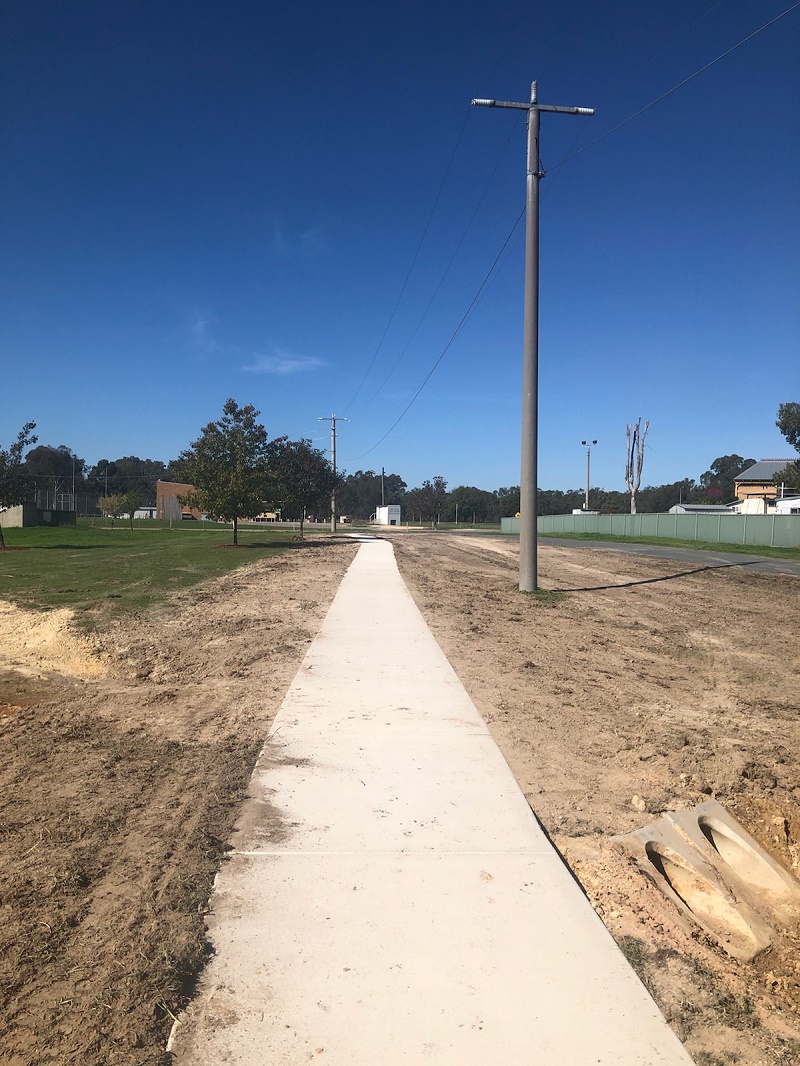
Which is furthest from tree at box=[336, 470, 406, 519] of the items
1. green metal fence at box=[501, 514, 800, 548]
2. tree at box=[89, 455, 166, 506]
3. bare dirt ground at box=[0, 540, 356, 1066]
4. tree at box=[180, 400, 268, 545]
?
bare dirt ground at box=[0, 540, 356, 1066]

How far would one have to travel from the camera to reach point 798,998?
2.99 meters

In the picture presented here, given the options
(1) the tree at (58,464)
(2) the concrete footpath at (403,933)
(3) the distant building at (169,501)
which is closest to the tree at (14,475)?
(2) the concrete footpath at (403,933)

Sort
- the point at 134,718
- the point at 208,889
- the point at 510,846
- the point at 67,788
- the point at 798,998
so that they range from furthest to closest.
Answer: the point at 134,718 < the point at 67,788 < the point at 510,846 < the point at 208,889 < the point at 798,998

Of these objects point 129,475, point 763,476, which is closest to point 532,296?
point 763,476

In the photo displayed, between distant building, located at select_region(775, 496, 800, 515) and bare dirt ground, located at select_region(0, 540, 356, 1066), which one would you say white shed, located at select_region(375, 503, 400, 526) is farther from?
bare dirt ground, located at select_region(0, 540, 356, 1066)

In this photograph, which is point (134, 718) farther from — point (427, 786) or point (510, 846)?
point (510, 846)

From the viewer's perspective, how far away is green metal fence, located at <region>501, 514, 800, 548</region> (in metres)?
35.9

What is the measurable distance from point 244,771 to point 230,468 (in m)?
24.2

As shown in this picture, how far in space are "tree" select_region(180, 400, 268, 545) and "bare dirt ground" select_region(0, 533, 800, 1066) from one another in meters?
15.8

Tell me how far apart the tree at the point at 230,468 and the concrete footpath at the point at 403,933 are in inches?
917

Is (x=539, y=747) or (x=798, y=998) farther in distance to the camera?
(x=539, y=747)

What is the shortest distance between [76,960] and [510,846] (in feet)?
7.15

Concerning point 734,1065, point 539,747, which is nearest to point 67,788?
point 539,747

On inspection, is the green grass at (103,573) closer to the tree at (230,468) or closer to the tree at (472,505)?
the tree at (230,468)
